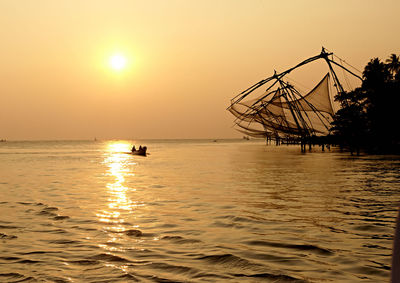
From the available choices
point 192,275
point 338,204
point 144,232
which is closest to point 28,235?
point 144,232

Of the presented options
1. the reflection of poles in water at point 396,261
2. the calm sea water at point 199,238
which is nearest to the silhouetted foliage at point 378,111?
the calm sea water at point 199,238

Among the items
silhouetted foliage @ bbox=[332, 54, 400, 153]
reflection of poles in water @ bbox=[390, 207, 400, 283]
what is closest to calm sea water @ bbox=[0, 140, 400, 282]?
reflection of poles in water @ bbox=[390, 207, 400, 283]

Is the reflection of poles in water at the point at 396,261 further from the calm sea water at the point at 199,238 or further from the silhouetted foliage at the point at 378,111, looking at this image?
the silhouetted foliage at the point at 378,111

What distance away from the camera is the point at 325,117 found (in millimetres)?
47875

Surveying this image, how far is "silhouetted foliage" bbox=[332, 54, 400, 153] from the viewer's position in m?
42.0

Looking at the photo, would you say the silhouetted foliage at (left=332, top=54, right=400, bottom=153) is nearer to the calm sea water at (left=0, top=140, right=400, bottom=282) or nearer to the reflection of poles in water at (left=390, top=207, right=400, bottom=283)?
the calm sea water at (left=0, top=140, right=400, bottom=282)

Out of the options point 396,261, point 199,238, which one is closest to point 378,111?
point 199,238

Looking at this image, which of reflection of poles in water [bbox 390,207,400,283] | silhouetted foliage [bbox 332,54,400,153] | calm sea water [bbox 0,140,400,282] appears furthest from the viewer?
silhouetted foliage [bbox 332,54,400,153]

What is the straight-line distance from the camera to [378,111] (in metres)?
43.5

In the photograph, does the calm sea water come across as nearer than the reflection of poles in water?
No

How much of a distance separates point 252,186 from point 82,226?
8383 mm

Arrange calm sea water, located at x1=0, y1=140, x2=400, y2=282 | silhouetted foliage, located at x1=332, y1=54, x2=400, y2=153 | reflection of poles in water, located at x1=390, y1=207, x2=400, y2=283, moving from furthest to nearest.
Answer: silhouetted foliage, located at x1=332, y1=54, x2=400, y2=153
calm sea water, located at x1=0, y1=140, x2=400, y2=282
reflection of poles in water, located at x1=390, y1=207, x2=400, y2=283

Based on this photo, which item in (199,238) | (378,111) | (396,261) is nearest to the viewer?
(396,261)

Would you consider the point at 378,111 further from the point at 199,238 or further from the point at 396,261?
the point at 396,261
